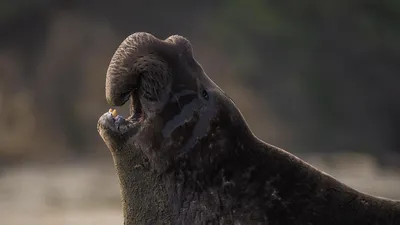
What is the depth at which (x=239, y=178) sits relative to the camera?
2.64 m

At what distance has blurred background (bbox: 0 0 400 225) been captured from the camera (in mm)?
18719

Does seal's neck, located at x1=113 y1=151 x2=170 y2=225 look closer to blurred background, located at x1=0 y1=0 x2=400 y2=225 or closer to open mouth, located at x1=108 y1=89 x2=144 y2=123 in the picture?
open mouth, located at x1=108 y1=89 x2=144 y2=123

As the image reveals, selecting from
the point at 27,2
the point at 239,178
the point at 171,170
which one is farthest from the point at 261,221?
the point at 27,2

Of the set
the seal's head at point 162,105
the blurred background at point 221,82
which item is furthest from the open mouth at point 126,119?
the blurred background at point 221,82

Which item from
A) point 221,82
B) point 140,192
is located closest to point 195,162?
point 140,192

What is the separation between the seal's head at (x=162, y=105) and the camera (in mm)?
2709

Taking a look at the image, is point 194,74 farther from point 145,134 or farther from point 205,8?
point 205,8

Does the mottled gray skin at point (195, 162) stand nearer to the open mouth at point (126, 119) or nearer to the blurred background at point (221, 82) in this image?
the open mouth at point (126, 119)

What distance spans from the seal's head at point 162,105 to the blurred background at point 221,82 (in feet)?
41.7

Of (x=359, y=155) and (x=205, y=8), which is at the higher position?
(x=205, y=8)

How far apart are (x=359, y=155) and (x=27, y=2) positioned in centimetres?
842

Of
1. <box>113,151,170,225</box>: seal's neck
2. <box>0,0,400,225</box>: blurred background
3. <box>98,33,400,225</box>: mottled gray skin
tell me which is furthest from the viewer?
<box>0,0,400,225</box>: blurred background

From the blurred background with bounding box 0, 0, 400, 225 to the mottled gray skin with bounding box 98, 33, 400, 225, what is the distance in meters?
12.7

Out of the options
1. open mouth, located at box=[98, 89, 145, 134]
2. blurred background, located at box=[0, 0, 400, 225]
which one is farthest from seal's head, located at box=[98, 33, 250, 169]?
blurred background, located at box=[0, 0, 400, 225]
